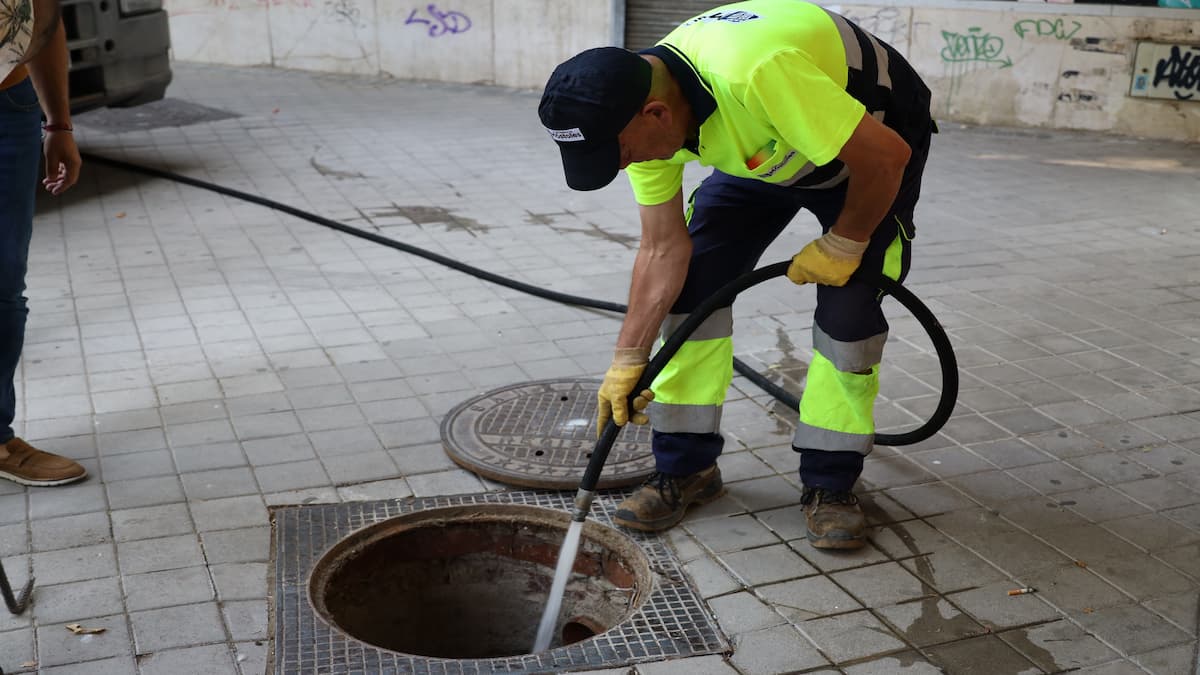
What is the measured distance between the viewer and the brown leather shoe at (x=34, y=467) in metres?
3.54

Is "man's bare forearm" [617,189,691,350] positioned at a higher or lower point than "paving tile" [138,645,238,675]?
higher

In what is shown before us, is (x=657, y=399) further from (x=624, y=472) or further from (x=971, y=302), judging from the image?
(x=971, y=302)

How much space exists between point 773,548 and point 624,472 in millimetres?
601

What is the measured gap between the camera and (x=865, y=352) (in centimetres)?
326

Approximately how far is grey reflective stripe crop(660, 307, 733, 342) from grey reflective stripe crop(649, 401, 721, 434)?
0.70ft

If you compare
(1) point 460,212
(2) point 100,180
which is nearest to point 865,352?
(1) point 460,212

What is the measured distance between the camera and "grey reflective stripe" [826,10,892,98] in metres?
2.94

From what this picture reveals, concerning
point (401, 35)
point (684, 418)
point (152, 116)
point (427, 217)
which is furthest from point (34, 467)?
point (401, 35)

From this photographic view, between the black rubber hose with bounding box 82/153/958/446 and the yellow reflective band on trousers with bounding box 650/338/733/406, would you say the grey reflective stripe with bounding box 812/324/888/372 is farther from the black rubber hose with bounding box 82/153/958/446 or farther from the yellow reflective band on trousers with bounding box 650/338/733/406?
the yellow reflective band on trousers with bounding box 650/338/733/406

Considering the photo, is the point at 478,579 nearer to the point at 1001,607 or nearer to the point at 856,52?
A: the point at 1001,607

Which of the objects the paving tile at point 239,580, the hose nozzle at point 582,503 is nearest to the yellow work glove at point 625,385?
the hose nozzle at point 582,503

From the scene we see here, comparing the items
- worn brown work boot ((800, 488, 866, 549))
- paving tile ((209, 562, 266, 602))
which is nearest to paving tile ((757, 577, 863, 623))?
worn brown work boot ((800, 488, 866, 549))

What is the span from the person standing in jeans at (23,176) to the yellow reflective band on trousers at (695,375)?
1872 millimetres

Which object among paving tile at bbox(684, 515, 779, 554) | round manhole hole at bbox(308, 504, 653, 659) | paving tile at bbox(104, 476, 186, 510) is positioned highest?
paving tile at bbox(104, 476, 186, 510)
